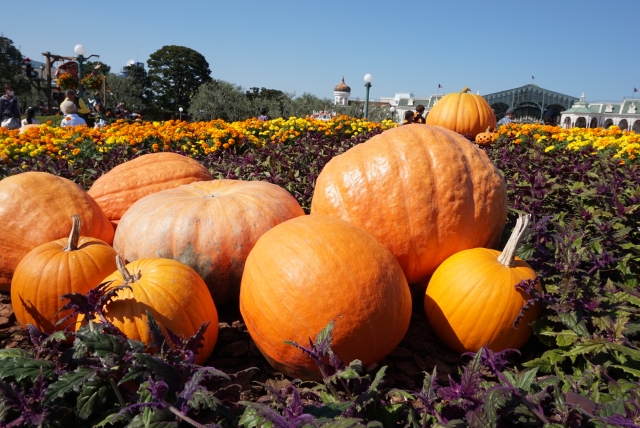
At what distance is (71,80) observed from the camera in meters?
18.7

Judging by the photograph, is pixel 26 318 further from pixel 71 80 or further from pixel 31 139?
pixel 71 80

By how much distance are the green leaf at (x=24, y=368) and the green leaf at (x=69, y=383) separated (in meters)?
0.12

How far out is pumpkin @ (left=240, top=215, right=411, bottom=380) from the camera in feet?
6.34

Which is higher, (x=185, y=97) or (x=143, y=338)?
(x=185, y=97)

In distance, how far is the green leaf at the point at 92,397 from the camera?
1.47 metres

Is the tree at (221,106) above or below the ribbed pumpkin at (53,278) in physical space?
above

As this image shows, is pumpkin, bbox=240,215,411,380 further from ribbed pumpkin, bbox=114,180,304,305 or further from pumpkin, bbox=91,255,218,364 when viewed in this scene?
ribbed pumpkin, bbox=114,180,304,305

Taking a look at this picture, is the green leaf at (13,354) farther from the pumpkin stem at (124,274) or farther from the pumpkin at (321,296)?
the pumpkin at (321,296)

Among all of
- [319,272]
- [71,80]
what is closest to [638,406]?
[319,272]

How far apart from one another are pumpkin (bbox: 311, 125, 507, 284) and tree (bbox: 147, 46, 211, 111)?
5497cm

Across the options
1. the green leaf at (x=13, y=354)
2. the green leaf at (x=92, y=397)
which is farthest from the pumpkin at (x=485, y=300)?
the green leaf at (x=13, y=354)

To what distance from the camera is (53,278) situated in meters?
2.29

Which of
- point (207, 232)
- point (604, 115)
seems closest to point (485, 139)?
point (207, 232)

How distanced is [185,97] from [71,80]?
36.5m
